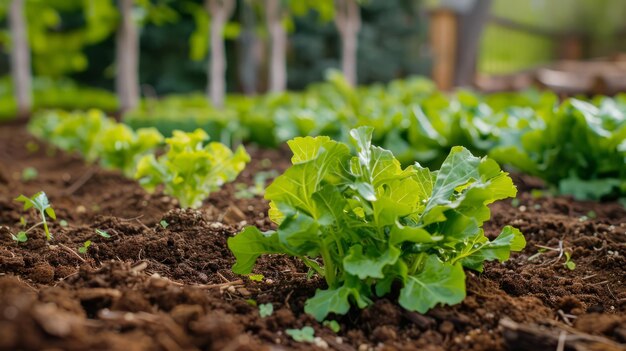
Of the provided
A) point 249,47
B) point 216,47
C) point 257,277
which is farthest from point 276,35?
point 257,277

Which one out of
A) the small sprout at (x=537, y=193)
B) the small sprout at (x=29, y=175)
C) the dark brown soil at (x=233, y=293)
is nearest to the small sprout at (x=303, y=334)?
the dark brown soil at (x=233, y=293)

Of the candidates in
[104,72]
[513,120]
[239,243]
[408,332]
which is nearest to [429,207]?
[408,332]

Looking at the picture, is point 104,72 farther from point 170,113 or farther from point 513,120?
point 513,120

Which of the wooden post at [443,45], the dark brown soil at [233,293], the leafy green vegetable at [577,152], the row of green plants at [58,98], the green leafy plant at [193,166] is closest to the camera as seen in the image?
the dark brown soil at [233,293]

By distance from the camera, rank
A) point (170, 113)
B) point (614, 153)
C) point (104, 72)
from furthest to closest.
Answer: point (104, 72) → point (170, 113) → point (614, 153)

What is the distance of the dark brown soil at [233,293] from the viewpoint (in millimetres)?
1626

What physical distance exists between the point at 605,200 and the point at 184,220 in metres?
2.42

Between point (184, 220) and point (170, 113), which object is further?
point (170, 113)

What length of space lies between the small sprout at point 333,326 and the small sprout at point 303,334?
0.07 metres

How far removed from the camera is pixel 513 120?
5.18 m

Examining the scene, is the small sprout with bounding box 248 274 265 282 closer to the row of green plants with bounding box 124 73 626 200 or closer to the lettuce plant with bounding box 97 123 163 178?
the row of green plants with bounding box 124 73 626 200

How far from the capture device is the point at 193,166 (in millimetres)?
3207

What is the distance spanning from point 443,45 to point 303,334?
58.6 feet

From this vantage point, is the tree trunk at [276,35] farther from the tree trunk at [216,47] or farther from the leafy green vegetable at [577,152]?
the leafy green vegetable at [577,152]
